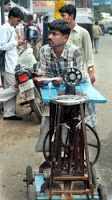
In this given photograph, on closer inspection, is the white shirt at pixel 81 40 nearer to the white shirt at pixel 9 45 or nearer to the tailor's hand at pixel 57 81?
the white shirt at pixel 9 45

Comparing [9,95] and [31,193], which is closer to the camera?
[31,193]

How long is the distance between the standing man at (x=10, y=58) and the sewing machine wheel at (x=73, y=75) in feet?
11.0

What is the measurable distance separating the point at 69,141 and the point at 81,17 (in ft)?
29.0

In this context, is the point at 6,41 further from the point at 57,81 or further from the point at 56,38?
the point at 57,81

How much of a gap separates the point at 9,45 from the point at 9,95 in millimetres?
854

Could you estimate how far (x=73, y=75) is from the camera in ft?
13.4

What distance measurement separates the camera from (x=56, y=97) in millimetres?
3805

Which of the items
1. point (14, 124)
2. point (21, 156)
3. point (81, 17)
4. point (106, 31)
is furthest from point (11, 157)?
point (106, 31)

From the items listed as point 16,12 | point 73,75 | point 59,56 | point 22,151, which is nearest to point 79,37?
point 16,12

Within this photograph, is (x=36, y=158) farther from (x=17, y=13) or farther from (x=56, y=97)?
(x=17, y=13)

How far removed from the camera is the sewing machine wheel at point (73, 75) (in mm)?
4086

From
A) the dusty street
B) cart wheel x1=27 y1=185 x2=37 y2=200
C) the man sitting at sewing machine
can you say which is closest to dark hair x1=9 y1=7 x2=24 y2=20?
the dusty street

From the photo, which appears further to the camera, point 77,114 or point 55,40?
point 55,40

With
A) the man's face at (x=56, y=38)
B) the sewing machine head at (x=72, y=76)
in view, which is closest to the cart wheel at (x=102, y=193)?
the sewing machine head at (x=72, y=76)
